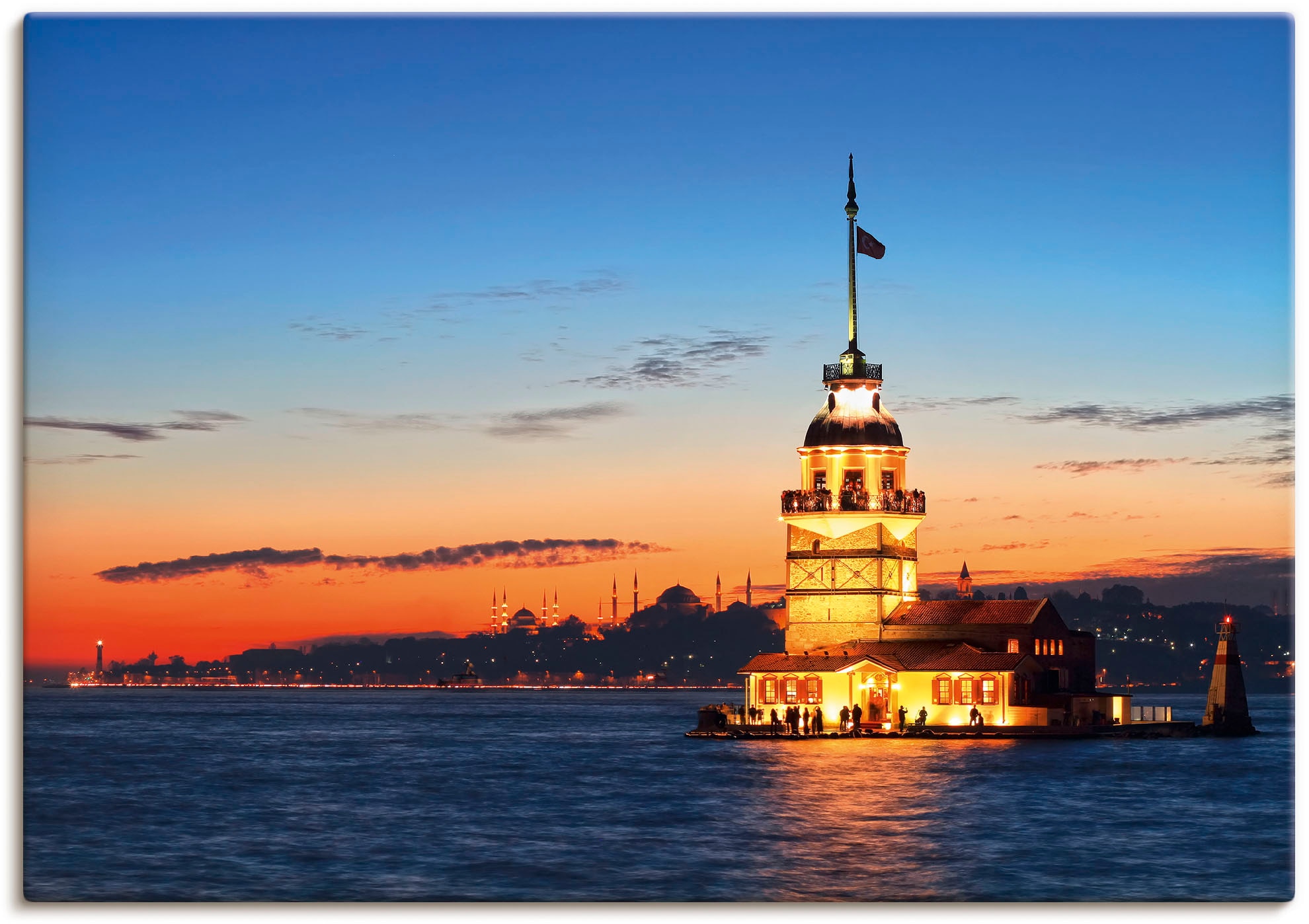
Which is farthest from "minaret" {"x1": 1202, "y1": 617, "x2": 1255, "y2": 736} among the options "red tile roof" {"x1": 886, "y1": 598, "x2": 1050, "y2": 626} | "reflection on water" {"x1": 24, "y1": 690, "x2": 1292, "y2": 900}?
"red tile roof" {"x1": 886, "y1": 598, "x2": 1050, "y2": 626}

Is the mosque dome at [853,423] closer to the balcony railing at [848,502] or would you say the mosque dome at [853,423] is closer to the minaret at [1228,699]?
the balcony railing at [848,502]

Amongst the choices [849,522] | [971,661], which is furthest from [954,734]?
[849,522]

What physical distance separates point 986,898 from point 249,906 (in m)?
11.8

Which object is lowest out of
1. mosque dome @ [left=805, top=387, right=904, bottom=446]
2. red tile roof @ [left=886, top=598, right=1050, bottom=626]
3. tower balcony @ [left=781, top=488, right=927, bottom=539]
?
red tile roof @ [left=886, top=598, right=1050, bottom=626]

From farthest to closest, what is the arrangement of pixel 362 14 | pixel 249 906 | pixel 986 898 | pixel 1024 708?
pixel 1024 708
pixel 986 898
pixel 362 14
pixel 249 906

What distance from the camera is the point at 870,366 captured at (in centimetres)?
7556

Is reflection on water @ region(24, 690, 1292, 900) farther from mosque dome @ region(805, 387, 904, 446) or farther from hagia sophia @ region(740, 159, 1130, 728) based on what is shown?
mosque dome @ region(805, 387, 904, 446)

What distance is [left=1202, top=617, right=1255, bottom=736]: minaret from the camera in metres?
76.9

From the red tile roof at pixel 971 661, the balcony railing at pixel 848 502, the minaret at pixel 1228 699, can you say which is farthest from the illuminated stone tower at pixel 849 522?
the minaret at pixel 1228 699

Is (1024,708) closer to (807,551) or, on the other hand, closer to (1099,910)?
(807,551)

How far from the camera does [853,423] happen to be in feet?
246

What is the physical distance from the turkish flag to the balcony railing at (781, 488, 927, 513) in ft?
32.6

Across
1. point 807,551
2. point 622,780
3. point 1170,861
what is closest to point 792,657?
point 807,551

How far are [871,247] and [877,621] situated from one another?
14542 mm
